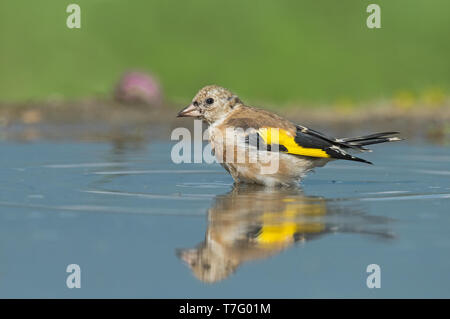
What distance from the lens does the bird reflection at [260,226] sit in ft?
16.7

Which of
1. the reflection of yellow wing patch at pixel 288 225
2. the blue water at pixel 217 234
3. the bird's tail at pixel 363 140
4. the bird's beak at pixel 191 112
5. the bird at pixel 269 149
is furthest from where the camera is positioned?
the bird's beak at pixel 191 112

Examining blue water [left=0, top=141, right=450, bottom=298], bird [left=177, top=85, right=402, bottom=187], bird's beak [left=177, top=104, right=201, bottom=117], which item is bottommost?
blue water [left=0, top=141, right=450, bottom=298]

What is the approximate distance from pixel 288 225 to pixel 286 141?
2311 millimetres

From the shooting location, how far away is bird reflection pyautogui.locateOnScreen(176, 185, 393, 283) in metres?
5.08

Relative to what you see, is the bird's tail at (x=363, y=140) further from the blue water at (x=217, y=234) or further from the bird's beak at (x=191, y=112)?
the bird's beak at (x=191, y=112)

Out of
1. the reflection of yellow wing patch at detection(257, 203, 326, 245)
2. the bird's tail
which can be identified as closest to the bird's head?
the bird's tail

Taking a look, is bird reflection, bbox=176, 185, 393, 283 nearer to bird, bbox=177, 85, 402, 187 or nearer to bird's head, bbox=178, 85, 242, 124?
bird, bbox=177, 85, 402, 187

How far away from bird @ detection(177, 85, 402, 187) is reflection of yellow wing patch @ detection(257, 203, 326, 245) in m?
1.26

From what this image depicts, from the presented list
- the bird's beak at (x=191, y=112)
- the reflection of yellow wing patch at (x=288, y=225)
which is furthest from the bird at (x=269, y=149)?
the reflection of yellow wing patch at (x=288, y=225)

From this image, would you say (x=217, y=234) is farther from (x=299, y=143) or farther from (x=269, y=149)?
(x=299, y=143)

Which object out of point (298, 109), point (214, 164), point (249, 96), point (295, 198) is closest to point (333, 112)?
point (298, 109)

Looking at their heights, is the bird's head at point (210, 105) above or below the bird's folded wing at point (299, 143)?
above

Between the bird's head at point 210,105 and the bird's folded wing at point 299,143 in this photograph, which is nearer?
the bird's folded wing at point 299,143

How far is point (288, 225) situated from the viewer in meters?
6.00
